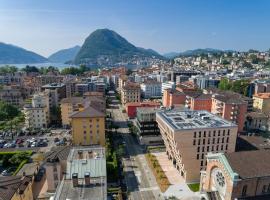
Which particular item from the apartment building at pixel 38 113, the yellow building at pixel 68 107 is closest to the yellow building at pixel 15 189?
the yellow building at pixel 68 107

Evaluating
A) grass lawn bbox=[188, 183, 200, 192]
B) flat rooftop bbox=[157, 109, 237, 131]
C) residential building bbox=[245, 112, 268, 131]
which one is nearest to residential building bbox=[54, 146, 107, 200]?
flat rooftop bbox=[157, 109, 237, 131]

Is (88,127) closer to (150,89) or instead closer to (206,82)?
(150,89)

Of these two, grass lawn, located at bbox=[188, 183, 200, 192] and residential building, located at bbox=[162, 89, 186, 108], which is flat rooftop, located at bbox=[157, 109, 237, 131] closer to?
grass lawn, located at bbox=[188, 183, 200, 192]

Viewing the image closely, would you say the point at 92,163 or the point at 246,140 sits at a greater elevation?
the point at 92,163

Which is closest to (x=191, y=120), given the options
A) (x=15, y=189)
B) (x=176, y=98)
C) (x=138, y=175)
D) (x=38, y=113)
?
(x=138, y=175)

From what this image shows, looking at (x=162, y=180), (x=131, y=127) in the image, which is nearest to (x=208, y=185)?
(x=162, y=180)

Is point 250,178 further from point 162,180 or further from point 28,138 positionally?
point 28,138

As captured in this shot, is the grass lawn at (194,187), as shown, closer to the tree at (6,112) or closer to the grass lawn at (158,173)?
the grass lawn at (158,173)
